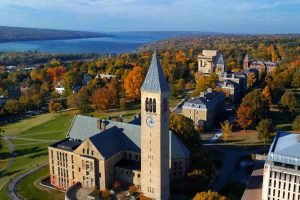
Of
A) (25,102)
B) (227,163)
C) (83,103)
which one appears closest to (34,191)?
(227,163)

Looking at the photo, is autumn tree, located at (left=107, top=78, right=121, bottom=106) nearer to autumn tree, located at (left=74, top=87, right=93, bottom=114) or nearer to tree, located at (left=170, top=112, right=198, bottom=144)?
autumn tree, located at (left=74, top=87, right=93, bottom=114)

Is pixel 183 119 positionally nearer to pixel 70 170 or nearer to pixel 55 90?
pixel 70 170

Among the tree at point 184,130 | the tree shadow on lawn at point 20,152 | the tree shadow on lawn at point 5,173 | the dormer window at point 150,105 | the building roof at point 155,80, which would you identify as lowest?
the tree shadow on lawn at point 5,173

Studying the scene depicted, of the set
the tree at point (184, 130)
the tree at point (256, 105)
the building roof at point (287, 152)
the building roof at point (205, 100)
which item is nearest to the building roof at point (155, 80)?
the building roof at point (287, 152)

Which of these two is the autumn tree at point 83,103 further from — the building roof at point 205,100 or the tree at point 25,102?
the building roof at point 205,100

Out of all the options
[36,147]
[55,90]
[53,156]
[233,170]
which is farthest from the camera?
[55,90]

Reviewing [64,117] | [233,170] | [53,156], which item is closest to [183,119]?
[233,170]

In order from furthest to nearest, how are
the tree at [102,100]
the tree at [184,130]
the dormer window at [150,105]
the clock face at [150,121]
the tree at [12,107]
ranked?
the tree at [12,107], the tree at [102,100], the tree at [184,130], the clock face at [150,121], the dormer window at [150,105]
